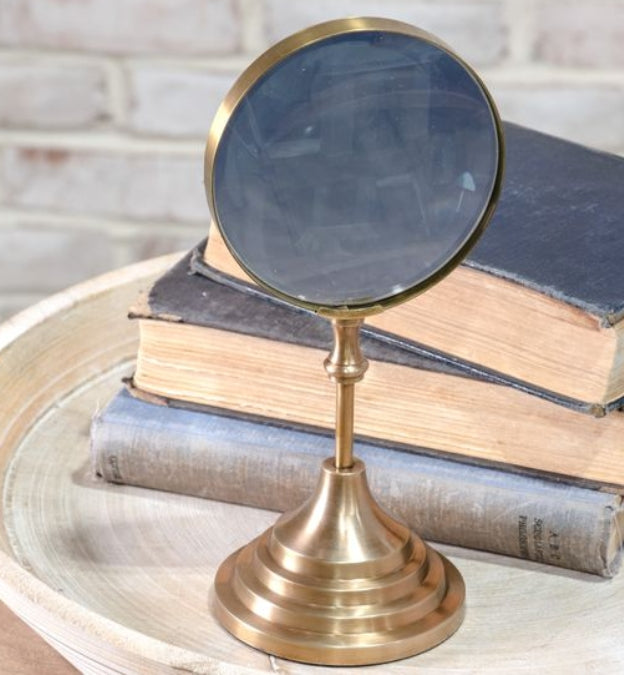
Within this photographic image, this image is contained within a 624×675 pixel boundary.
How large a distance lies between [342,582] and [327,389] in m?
0.16

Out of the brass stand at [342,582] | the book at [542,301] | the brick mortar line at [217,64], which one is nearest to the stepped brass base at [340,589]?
the brass stand at [342,582]

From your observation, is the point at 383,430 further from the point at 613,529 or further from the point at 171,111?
the point at 171,111

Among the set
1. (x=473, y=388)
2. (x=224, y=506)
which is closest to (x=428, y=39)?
(x=473, y=388)

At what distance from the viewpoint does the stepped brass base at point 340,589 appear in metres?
0.76

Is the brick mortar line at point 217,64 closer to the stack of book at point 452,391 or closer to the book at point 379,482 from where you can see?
the stack of book at point 452,391

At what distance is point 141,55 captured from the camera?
1.66m

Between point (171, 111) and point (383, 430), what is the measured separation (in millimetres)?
880

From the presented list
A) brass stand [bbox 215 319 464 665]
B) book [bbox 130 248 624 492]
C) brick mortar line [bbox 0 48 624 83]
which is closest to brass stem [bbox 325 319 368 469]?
brass stand [bbox 215 319 464 665]

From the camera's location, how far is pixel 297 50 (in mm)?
668

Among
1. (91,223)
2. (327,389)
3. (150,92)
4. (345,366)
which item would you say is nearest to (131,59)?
(150,92)

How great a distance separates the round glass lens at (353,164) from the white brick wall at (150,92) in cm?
93

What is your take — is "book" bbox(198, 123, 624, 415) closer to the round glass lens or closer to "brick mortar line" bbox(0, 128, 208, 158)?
the round glass lens

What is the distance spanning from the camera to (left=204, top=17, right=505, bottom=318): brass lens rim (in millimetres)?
670

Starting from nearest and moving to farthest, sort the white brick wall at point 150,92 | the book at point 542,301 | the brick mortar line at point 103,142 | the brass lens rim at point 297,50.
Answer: the brass lens rim at point 297,50
the book at point 542,301
the white brick wall at point 150,92
the brick mortar line at point 103,142
